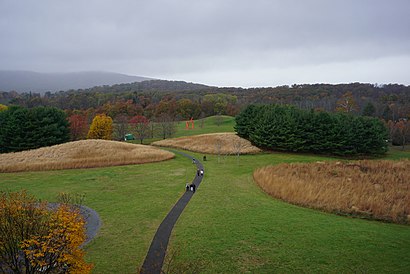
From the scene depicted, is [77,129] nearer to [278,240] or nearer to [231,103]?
[278,240]

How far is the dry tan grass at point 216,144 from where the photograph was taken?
1599 inches

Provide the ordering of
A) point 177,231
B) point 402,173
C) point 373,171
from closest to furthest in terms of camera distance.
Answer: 1. point 177,231
2. point 402,173
3. point 373,171

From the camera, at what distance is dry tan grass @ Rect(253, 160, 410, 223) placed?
15555 mm

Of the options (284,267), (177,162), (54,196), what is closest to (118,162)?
(177,162)

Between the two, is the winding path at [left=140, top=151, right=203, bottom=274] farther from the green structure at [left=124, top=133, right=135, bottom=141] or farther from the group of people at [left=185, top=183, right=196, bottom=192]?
the green structure at [left=124, top=133, right=135, bottom=141]

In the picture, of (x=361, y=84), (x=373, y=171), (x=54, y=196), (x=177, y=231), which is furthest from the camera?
(x=361, y=84)

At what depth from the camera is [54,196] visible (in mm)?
19016

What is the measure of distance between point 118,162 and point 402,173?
28391mm

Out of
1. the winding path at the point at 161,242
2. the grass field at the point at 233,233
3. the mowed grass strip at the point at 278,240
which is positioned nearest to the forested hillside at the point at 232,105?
the grass field at the point at 233,233

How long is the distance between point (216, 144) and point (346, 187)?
84.7 feet

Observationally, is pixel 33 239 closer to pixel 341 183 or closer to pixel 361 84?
pixel 341 183

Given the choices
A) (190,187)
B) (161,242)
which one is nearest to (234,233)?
(161,242)

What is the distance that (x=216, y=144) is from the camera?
43406 millimetres

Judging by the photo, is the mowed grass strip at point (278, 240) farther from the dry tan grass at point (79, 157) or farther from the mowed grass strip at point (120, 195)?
the dry tan grass at point (79, 157)
